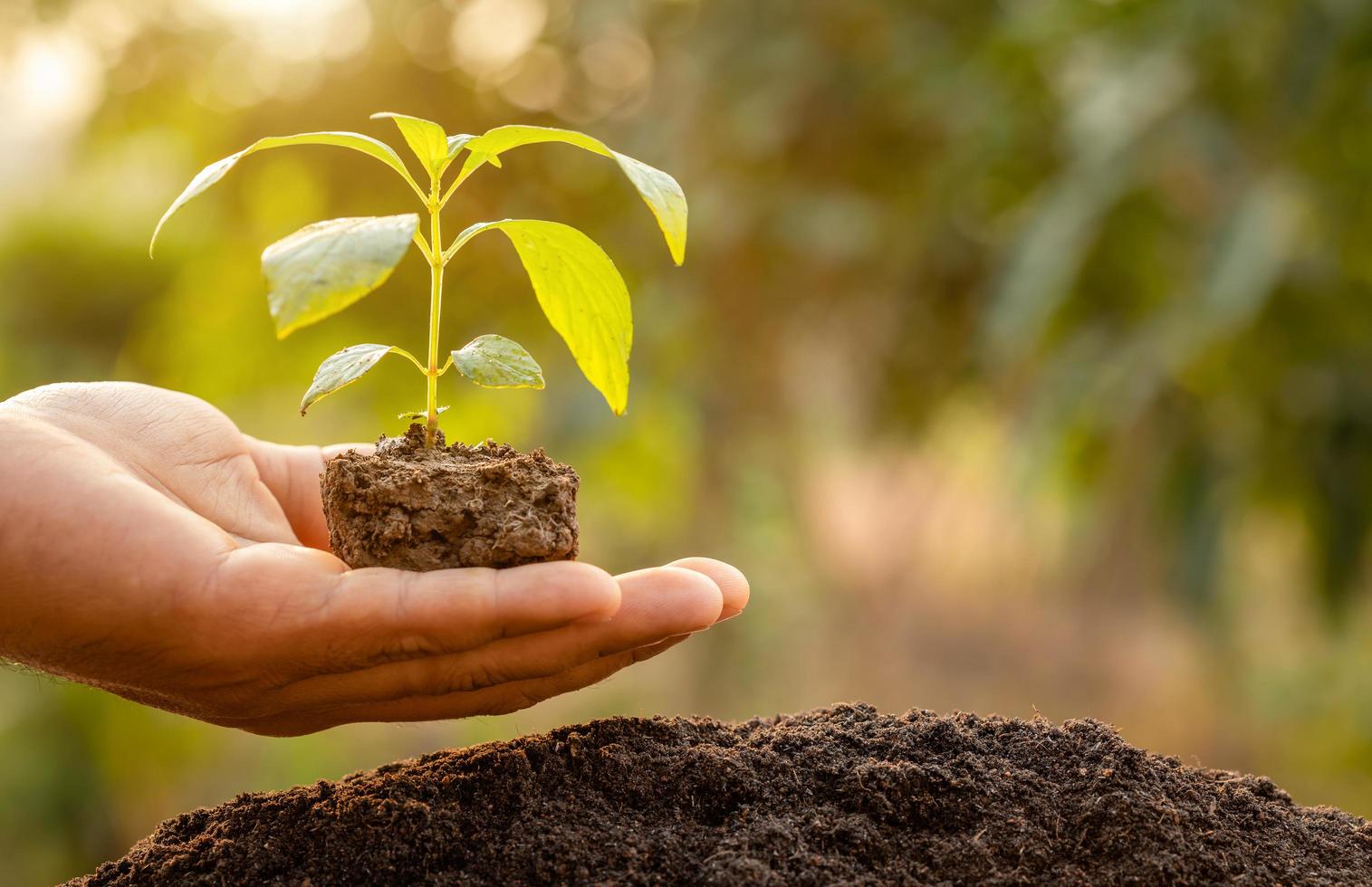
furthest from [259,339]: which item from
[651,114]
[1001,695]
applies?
[1001,695]

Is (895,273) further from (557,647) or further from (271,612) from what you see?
(271,612)

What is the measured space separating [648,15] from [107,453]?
2.46 metres

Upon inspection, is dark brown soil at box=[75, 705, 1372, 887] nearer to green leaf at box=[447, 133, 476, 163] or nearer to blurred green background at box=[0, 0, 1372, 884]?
green leaf at box=[447, 133, 476, 163]

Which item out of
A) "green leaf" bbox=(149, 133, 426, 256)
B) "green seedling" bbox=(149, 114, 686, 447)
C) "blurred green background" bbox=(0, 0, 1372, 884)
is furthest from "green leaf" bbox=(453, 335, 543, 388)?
"blurred green background" bbox=(0, 0, 1372, 884)

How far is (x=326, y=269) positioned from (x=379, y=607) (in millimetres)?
287

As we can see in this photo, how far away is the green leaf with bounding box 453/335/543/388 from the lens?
102 cm

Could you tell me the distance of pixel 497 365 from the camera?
3.38 feet

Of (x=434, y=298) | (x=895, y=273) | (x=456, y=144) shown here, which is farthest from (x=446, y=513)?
(x=895, y=273)

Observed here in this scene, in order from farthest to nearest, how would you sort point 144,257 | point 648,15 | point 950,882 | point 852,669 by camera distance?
point 144,257, point 852,669, point 648,15, point 950,882

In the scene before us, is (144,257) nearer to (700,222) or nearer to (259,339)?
(259,339)

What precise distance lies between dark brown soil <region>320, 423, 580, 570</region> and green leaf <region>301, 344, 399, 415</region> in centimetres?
7

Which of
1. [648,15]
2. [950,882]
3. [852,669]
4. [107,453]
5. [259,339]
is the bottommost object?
[950,882]

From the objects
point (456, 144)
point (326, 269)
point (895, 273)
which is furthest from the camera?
point (895, 273)

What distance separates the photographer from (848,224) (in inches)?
120
